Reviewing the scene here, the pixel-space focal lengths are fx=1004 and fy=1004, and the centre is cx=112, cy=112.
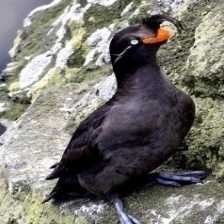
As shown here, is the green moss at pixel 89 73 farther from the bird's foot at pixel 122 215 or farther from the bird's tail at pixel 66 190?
the bird's foot at pixel 122 215

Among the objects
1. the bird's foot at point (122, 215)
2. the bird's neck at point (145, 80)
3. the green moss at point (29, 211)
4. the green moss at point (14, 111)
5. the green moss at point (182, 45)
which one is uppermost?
the bird's neck at point (145, 80)

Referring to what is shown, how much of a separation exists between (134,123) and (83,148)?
19.4 inches

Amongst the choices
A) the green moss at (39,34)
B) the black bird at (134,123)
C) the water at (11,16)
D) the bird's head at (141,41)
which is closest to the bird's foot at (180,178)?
the black bird at (134,123)

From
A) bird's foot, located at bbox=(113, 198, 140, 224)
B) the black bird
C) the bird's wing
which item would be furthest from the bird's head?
bird's foot, located at bbox=(113, 198, 140, 224)

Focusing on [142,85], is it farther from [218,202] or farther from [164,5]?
[164,5]

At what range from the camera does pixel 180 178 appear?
7.37 m

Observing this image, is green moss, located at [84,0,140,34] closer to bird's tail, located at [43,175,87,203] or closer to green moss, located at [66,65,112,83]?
green moss, located at [66,65,112,83]

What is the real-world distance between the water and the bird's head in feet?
33.3

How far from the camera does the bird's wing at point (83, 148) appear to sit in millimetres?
7161

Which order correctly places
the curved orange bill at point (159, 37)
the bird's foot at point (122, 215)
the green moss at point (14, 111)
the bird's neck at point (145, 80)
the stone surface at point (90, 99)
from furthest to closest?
the green moss at point (14, 111) < the stone surface at point (90, 99) < the bird's neck at point (145, 80) < the bird's foot at point (122, 215) < the curved orange bill at point (159, 37)

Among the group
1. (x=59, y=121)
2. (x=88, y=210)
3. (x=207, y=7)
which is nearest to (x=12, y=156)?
(x=59, y=121)

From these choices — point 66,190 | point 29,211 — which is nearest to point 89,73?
point 29,211

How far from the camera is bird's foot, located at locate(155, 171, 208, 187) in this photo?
7.33m

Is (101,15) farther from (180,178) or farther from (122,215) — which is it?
(122,215)
